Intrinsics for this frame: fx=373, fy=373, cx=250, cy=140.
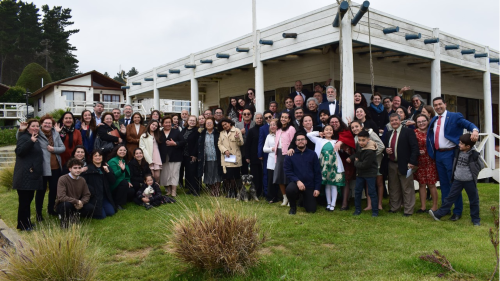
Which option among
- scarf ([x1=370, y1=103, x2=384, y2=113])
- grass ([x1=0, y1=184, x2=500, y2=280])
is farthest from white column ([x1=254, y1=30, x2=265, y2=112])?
grass ([x1=0, y1=184, x2=500, y2=280])

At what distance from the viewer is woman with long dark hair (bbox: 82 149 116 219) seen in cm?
627

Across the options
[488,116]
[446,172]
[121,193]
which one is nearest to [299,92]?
[446,172]

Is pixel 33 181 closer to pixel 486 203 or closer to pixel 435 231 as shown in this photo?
pixel 435 231

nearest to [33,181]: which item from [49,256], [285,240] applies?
[49,256]

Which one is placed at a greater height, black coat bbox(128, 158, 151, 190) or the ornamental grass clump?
black coat bbox(128, 158, 151, 190)

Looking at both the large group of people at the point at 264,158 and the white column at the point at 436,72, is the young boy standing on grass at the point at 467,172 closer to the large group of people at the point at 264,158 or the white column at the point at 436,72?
the large group of people at the point at 264,158

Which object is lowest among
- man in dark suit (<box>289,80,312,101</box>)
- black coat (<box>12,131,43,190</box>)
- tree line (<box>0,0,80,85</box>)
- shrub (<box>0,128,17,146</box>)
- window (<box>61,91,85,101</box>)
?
black coat (<box>12,131,43,190</box>)

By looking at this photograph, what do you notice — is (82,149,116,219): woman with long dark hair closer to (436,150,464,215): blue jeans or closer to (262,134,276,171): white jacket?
(262,134,276,171): white jacket

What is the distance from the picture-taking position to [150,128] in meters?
7.79

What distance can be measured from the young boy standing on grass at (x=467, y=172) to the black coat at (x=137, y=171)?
535cm

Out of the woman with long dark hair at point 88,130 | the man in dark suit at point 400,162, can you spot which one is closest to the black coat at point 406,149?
the man in dark suit at point 400,162

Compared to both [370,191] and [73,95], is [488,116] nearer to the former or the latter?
[370,191]

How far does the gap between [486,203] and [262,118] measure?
15.3 feet

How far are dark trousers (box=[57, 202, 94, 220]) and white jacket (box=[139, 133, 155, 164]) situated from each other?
1726 millimetres
